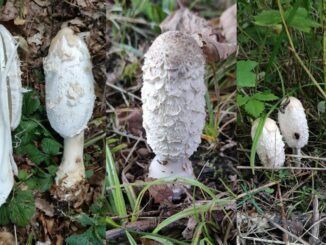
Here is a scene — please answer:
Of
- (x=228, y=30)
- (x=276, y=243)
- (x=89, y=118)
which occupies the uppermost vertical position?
(x=228, y=30)

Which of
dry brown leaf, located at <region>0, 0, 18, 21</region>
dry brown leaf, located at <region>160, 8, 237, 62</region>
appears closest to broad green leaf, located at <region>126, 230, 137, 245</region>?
dry brown leaf, located at <region>160, 8, 237, 62</region>

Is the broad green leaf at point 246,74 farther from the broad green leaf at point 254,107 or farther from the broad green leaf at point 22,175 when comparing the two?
the broad green leaf at point 22,175

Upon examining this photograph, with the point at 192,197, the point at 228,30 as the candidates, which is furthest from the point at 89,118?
the point at 228,30

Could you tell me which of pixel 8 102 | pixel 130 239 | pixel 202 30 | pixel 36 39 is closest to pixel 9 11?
pixel 36 39

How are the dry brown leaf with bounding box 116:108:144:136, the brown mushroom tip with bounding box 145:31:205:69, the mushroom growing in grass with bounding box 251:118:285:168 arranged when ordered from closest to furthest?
the brown mushroom tip with bounding box 145:31:205:69
the mushroom growing in grass with bounding box 251:118:285:168
the dry brown leaf with bounding box 116:108:144:136

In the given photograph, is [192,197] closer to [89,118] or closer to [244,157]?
[244,157]

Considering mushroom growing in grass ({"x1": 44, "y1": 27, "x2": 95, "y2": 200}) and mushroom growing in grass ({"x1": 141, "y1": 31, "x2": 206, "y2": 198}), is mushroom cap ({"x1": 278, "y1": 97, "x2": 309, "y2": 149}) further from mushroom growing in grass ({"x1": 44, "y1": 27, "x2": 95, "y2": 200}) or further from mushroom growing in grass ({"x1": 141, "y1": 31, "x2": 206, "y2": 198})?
mushroom growing in grass ({"x1": 44, "y1": 27, "x2": 95, "y2": 200})

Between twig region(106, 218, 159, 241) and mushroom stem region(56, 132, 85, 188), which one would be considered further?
mushroom stem region(56, 132, 85, 188)
